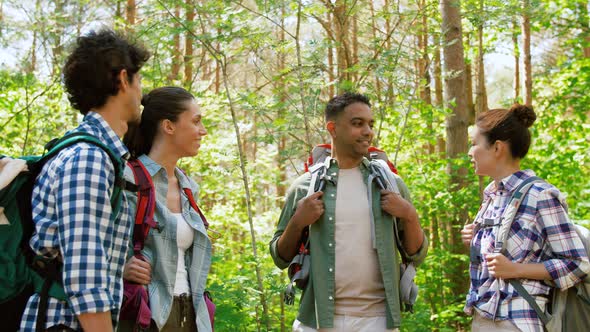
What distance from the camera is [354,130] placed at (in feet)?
11.4

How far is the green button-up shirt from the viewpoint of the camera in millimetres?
3145

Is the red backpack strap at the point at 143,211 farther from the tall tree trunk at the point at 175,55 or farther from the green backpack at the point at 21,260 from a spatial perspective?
the tall tree trunk at the point at 175,55

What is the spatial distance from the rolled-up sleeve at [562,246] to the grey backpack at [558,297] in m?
0.10

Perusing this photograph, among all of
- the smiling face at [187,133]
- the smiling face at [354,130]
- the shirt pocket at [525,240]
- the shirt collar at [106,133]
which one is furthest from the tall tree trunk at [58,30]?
the shirt pocket at [525,240]

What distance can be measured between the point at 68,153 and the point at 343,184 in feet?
6.12

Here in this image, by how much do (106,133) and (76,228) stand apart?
0.44 meters

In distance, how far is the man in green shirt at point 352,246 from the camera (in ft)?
10.4

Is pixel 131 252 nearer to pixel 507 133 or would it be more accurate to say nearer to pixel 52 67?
pixel 507 133

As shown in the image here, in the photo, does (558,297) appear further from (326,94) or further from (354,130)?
(326,94)

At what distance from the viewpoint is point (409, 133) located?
29.0 ft

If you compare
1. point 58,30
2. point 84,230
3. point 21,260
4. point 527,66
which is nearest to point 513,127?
point 84,230

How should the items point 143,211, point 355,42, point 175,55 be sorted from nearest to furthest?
point 143,211
point 175,55
point 355,42

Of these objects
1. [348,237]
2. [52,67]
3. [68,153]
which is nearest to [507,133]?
[348,237]

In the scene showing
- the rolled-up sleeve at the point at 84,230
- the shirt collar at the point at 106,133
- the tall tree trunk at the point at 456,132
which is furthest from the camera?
the tall tree trunk at the point at 456,132
